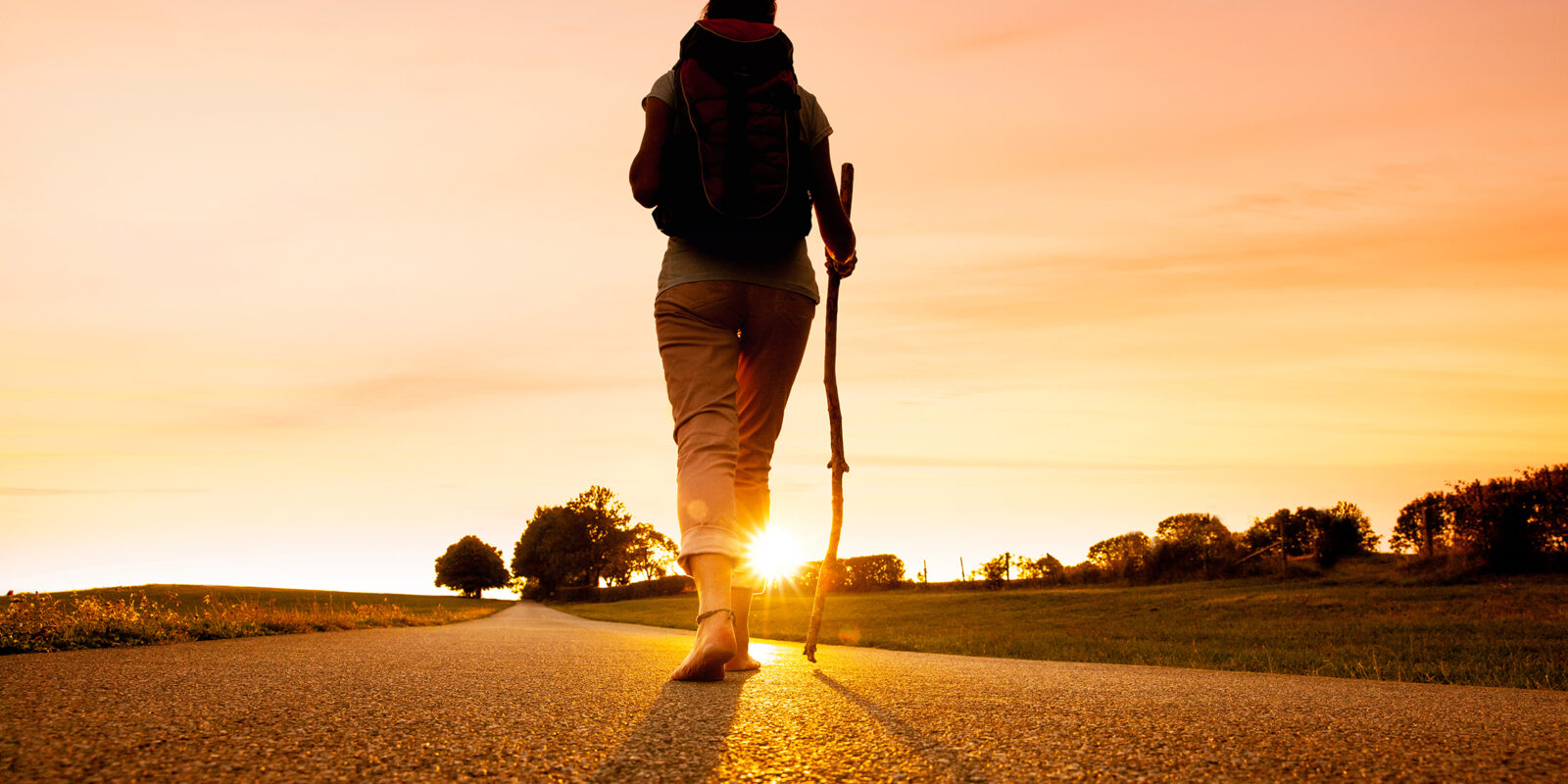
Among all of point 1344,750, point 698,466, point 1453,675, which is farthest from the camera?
point 1453,675

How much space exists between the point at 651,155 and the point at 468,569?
11421cm

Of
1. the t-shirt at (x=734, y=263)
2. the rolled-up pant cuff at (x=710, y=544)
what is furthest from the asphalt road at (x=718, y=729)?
the t-shirt at (x=734, y=263)

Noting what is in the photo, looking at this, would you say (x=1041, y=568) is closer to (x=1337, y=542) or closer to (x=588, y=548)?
(x=1337, y=542)

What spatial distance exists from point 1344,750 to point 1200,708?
2.20 ft

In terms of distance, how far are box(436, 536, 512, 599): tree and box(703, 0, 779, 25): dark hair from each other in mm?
112634

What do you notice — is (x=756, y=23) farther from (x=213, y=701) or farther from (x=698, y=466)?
(x=213, y=701)

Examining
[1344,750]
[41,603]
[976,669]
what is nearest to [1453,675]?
[976,669]

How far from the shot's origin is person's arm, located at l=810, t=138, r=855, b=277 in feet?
12.3

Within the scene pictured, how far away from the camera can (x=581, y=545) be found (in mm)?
82625

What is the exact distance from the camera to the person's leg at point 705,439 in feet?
9.62

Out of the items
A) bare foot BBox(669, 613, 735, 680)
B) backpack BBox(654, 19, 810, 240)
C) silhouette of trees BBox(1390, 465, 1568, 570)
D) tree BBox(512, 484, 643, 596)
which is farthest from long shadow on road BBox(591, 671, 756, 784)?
tree BBox(512, 484, 643, 596)

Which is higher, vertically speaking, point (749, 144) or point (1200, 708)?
point (749, 144)

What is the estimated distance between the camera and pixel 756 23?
3473 millimetres

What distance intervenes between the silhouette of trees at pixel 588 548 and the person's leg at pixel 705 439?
268 feet
